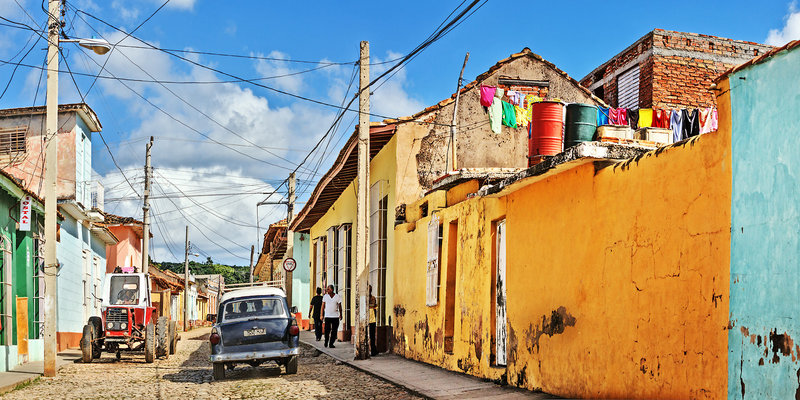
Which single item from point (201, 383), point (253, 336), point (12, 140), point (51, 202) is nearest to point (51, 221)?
point (51, 202)

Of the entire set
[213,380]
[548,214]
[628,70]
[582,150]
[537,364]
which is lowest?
[213,380]

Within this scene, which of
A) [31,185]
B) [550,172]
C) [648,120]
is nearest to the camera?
[550,172]

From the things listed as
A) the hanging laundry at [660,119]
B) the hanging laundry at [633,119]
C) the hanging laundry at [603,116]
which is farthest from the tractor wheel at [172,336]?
the hanging laundry at [660,119]

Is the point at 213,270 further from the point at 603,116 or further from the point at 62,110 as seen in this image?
the point at 603,116

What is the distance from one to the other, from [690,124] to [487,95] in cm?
457

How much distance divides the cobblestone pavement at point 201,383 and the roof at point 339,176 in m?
5.07

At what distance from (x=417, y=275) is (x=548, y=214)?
20.9ft

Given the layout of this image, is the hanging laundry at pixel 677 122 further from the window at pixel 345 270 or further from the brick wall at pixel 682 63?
the window at pixel 345 270

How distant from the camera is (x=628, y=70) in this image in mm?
25453

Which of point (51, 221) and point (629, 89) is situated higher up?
point (629, 89)

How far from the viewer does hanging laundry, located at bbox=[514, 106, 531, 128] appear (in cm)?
1967

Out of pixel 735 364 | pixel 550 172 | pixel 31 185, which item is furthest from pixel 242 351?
pixel 31 185

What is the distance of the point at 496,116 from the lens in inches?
765

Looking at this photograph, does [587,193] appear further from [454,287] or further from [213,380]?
[213,380]
